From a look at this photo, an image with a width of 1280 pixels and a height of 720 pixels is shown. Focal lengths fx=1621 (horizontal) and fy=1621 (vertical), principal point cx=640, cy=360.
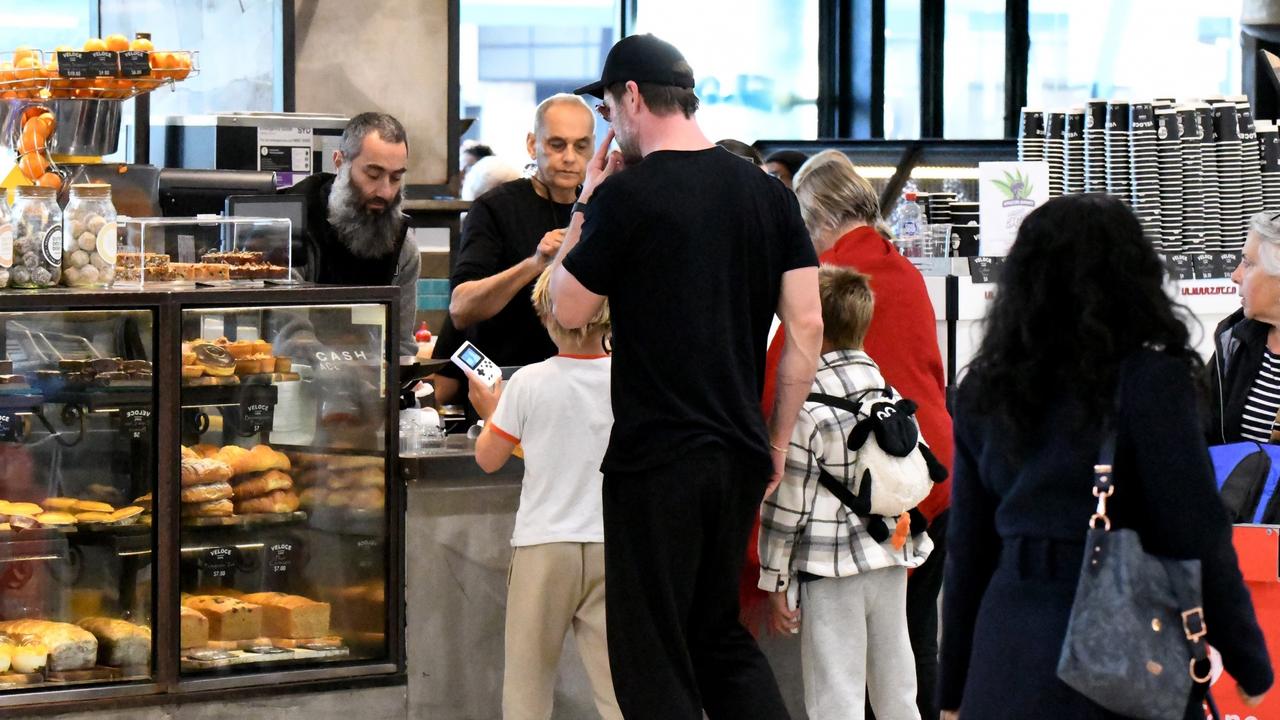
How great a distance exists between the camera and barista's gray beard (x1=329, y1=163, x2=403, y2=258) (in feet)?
15.9

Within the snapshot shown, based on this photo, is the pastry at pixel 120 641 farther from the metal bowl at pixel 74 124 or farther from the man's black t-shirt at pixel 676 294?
the man's black t-shirt at pixel 676 294

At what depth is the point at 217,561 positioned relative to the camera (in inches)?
157

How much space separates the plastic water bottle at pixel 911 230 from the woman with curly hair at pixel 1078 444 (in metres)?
3.04

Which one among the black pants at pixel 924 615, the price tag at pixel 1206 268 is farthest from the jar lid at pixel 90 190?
the price tag at pixel 1206 268

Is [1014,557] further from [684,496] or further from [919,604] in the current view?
[919,604]

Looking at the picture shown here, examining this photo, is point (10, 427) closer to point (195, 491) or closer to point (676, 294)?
point (195, 491)

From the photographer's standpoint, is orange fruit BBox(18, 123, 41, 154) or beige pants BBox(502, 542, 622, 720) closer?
beige pants BBox(502, 542, 622, 720)

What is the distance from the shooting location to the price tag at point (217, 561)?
13.1 ft

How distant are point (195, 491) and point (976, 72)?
8991 mm

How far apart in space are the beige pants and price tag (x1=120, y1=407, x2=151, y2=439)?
94 cm

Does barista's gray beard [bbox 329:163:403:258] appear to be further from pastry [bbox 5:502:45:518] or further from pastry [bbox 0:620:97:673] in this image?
pastry [bbox 0:620:97:673]

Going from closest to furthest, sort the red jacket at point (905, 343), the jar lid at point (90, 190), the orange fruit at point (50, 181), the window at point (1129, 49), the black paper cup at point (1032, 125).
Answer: the jar lid at point (90, 190) → the orange fruit at point (50, 181) → the red jacket at point (905, 343) → the black paper cup at point (1032, 125) → the window at point (1129, 49)

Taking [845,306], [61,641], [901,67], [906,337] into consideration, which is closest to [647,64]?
[845,306]

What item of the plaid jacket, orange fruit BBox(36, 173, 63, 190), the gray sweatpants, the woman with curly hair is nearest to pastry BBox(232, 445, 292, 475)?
orange fruit BBox(36, 173, 63, 190)
